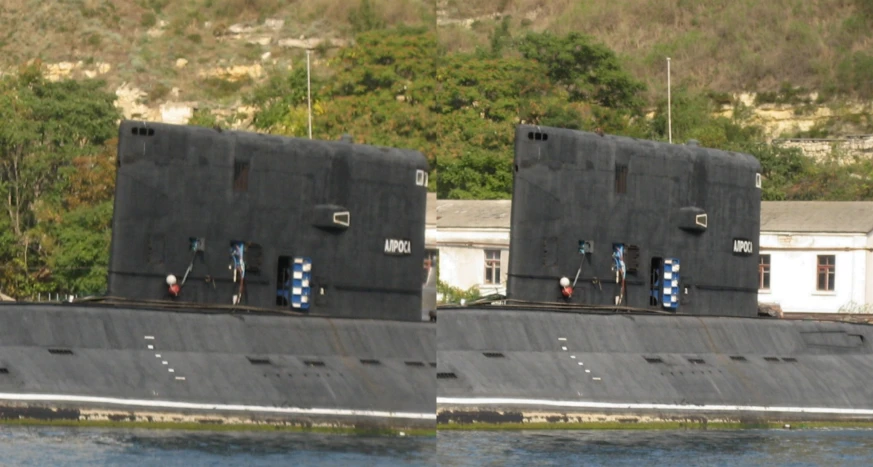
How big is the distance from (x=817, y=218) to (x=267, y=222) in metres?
14.2

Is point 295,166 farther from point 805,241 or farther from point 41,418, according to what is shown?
point 805,241

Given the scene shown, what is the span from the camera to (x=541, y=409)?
22.5 m

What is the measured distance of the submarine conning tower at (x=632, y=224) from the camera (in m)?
23.2

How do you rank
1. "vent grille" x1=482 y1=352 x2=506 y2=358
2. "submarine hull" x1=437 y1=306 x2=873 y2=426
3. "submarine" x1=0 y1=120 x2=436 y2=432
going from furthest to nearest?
"vent grille" x1=482 y1=352 x2=506 y2=358 < "submarine hull" x1=437 y1=306 x2=873 y2=426 < "submarine" x1=0 y1=120 x2=436 y2=432

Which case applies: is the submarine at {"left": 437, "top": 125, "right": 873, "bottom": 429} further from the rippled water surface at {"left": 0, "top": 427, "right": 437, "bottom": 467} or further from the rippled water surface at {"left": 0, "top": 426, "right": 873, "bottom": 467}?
the rippled water surface at {"left": 0, "top": 427, "right": 437, "bottom": 467}

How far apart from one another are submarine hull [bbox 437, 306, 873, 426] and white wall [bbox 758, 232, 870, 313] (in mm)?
4751

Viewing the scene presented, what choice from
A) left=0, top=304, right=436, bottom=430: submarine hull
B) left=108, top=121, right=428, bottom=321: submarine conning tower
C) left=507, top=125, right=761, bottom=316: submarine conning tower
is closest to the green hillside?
left=507, top=125, right=761, bottom=316: submarine conning tower

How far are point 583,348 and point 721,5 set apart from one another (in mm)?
42647

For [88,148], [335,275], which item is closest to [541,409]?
[335,275]

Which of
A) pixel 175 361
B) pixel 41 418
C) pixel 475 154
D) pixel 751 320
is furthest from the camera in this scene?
pixel 475 154

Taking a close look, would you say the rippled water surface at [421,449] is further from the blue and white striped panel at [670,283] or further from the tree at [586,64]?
the tree at [586,64]

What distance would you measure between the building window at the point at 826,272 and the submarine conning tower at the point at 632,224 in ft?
18.9

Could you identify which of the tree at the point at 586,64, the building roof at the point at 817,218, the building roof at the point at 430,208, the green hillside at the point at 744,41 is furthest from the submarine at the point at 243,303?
the green hillside at the point at 744,41

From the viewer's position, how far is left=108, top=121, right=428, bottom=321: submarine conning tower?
22734 millimetres
